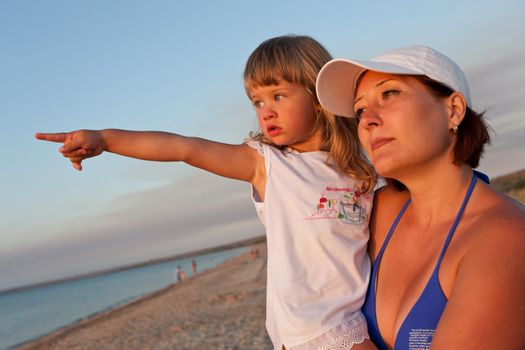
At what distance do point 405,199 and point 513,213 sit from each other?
2.85 ft

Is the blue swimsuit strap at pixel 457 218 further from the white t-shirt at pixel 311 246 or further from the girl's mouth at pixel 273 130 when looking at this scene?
the girl's mouth at pixel 273 130

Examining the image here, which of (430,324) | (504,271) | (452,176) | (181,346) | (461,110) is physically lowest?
(181,346)

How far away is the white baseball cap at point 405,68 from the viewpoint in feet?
7.80

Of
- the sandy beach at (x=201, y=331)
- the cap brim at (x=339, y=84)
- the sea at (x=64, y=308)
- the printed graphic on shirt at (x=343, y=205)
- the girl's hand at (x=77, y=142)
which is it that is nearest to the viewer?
the cap brim at (x=339, y=84)

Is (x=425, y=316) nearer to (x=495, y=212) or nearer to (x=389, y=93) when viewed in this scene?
(x=495, y=212)

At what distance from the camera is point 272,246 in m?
3.03

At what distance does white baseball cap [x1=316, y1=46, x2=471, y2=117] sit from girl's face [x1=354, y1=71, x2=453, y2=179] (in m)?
0.09

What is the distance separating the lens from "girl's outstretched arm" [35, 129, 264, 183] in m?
2.83

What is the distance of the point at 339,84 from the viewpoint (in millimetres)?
2816

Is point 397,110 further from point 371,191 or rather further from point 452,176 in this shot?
point 371,191

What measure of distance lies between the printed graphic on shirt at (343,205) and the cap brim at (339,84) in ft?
1.44

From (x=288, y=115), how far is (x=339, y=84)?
670 millimetres

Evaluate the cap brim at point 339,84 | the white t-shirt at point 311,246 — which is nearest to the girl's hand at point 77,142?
the white t-shirt at point 311,246

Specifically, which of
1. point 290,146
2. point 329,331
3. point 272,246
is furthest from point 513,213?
point 290,146
